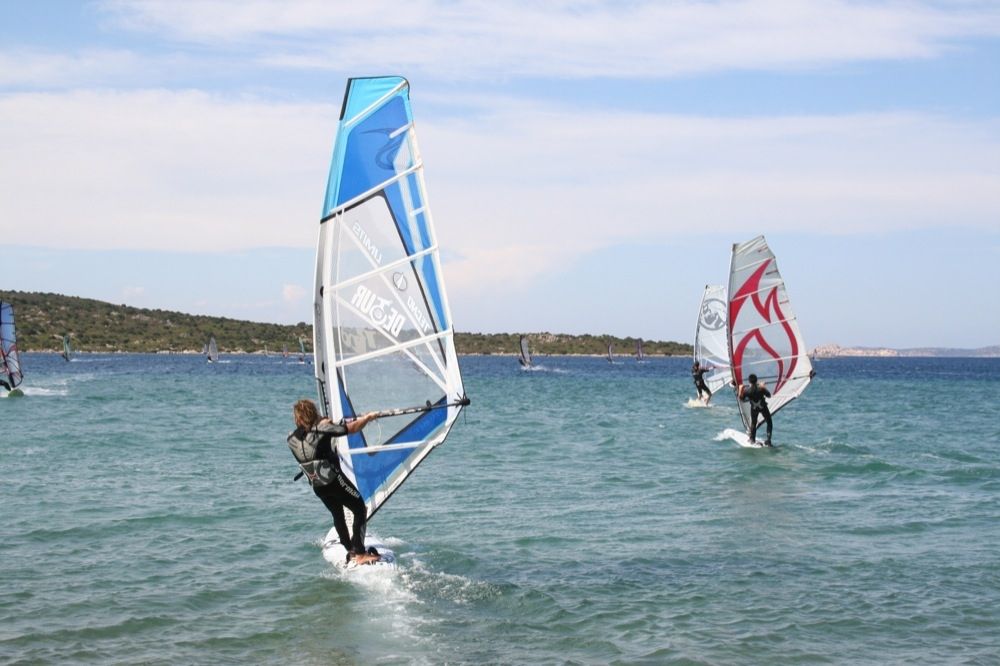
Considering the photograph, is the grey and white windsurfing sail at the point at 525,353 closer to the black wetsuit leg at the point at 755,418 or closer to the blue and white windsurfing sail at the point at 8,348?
the blue and white windsurfing sail at the point at 8,348

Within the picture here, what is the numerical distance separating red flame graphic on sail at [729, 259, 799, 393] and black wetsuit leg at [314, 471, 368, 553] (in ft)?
47.2

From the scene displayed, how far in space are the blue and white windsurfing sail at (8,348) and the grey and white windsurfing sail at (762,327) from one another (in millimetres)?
26189

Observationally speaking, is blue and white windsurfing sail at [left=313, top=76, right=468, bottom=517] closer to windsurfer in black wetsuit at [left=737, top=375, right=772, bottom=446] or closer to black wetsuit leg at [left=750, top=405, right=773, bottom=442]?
windsurfer in black wetsuit at [left=737, top=375, right=772, bottom=446]

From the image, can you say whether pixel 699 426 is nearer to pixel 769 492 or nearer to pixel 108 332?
pixel 769 492

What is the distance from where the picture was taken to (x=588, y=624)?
347 inches

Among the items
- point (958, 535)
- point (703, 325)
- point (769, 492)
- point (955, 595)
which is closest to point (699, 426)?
point (703, 325)

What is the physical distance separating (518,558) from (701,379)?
90.5ft

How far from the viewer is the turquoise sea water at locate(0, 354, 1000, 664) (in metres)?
8.30

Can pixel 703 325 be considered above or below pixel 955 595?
above

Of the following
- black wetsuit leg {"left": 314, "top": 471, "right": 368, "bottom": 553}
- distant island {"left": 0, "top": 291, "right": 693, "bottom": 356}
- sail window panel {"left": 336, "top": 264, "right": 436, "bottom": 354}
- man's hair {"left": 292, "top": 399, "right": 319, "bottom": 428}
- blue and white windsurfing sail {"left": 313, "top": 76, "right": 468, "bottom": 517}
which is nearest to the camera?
man's hair {"left": 292, "top": 399, "right": 319, "bottom": 428}

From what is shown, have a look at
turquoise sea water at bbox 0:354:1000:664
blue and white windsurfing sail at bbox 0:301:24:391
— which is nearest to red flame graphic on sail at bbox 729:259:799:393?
turquoise sea water at bbox 0:354:1000:664

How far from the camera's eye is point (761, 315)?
23.0 metres

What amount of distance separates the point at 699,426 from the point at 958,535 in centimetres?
1638

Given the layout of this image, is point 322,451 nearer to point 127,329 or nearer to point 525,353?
point 525,353
